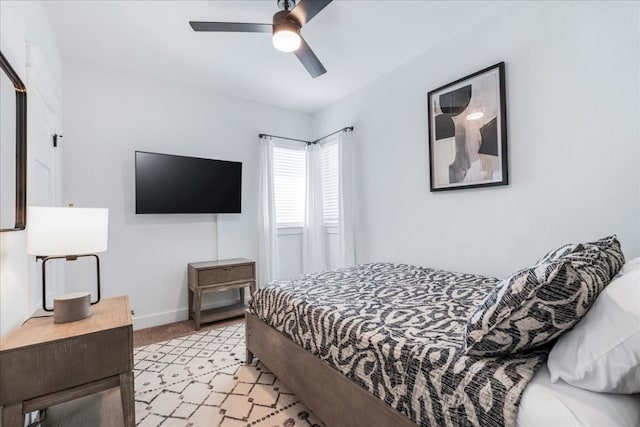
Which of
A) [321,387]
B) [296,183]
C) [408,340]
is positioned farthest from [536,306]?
[296,183]

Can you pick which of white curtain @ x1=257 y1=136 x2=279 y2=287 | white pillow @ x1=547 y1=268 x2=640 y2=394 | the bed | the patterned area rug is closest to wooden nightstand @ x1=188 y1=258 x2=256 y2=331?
white curtain @ x1=257 y1=136 x2=279 y2=287

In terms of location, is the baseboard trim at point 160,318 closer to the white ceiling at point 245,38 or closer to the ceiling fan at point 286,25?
the white ceiling at point 245,38

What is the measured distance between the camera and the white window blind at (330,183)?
13.1 feet

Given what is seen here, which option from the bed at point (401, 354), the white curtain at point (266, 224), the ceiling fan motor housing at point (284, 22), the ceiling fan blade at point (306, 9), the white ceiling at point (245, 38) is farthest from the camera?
the white curtain at point (266, 224)

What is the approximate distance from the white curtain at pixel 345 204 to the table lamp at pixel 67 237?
250 cm

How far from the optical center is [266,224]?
3895 mm

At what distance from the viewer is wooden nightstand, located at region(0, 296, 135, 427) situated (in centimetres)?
123

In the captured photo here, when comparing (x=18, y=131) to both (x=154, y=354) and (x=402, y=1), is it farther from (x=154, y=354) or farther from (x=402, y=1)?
(x=402, y=1)

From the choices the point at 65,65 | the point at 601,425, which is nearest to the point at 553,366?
the point at 601,425

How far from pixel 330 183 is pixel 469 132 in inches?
75.8

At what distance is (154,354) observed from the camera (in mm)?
2580

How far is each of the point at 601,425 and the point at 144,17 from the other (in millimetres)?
3304

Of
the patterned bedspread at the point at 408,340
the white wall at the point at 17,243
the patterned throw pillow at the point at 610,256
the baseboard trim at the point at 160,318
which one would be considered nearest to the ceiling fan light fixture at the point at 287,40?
the white wall at the point at 17,243

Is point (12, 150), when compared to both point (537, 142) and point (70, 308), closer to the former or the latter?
point (70, 308)
